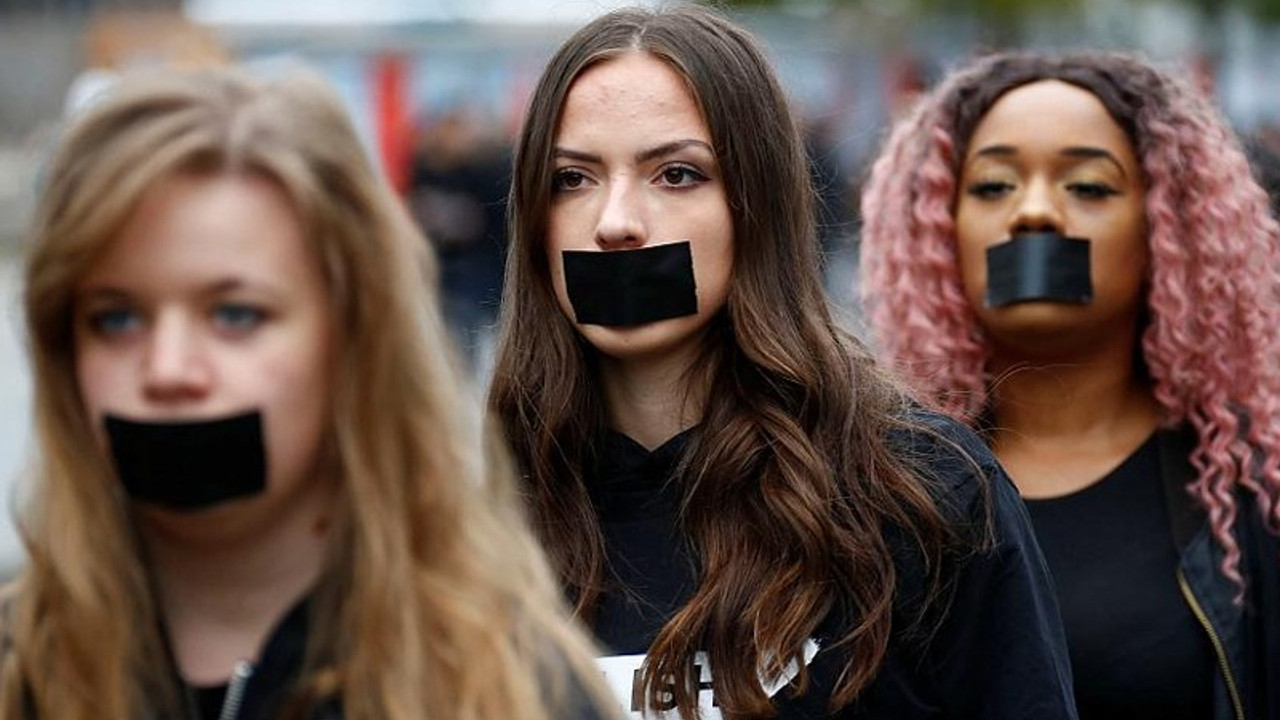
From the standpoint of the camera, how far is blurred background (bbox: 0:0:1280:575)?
31.0 feet

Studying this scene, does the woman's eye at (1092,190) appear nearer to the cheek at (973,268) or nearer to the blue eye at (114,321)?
the cheek at (973,268)

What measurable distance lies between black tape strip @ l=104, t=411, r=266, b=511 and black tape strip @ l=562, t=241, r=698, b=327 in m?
1.16

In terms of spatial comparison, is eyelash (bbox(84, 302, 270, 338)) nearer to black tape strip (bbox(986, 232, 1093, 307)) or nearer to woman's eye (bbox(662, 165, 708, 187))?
woman's eye (bbox(662, 165, 708, 187))

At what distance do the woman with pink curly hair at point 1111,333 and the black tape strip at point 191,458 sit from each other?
209 cm

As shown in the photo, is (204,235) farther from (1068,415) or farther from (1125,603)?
(1068,415)

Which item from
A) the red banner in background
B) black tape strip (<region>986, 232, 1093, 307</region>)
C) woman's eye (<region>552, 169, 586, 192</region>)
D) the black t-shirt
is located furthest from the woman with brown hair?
the red banner in background

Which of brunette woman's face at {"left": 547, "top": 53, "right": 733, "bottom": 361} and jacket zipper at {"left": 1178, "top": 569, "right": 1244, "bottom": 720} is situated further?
jacket zipper at {"left": 1178, "top": 569, "right": 1244, "bottom": 720}

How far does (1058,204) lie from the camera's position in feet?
14.8

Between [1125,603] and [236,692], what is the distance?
2121mm

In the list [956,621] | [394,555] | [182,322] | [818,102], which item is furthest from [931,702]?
[818,102]

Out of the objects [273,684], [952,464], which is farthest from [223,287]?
[952,464]

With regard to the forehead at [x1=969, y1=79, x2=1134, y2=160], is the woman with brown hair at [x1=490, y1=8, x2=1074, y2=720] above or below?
below

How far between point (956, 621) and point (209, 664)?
4.27ft

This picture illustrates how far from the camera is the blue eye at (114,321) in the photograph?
8.04 feet
